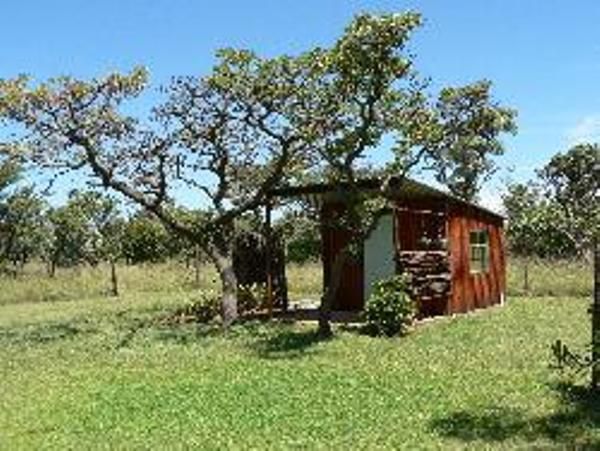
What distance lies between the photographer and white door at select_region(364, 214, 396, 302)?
88.7ft

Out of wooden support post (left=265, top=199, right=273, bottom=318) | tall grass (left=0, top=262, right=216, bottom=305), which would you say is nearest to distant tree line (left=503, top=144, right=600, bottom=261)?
wooden support post (left=265, top=199, right=273, bottom=318)

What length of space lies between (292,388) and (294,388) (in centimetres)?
3

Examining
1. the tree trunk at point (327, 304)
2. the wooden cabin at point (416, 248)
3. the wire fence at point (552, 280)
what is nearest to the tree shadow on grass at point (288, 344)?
the tree trunk at point (327, 304)

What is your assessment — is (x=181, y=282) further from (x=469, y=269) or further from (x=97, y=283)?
(x=469, y=269)

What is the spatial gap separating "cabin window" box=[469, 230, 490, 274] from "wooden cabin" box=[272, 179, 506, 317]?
0.13 meters

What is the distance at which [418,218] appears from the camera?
1094 inches

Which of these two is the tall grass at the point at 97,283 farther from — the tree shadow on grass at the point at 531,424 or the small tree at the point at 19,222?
the tree shadow on grass at the point at 531,424

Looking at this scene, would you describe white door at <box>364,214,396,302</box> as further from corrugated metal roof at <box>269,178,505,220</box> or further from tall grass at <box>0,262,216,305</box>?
tall grass at <box>0,262,216,305</box>

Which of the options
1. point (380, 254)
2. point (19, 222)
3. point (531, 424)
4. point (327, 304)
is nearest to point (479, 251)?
point (380, 254)

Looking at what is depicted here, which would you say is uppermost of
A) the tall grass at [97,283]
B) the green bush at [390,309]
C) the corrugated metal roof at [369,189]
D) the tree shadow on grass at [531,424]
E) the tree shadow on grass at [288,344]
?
the corrugated metal roof at [369,189]

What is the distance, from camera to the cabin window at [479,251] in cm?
3089

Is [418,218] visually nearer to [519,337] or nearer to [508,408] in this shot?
[519,337]

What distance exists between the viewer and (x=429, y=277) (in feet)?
85.8

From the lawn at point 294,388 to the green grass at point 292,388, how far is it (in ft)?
0.11
